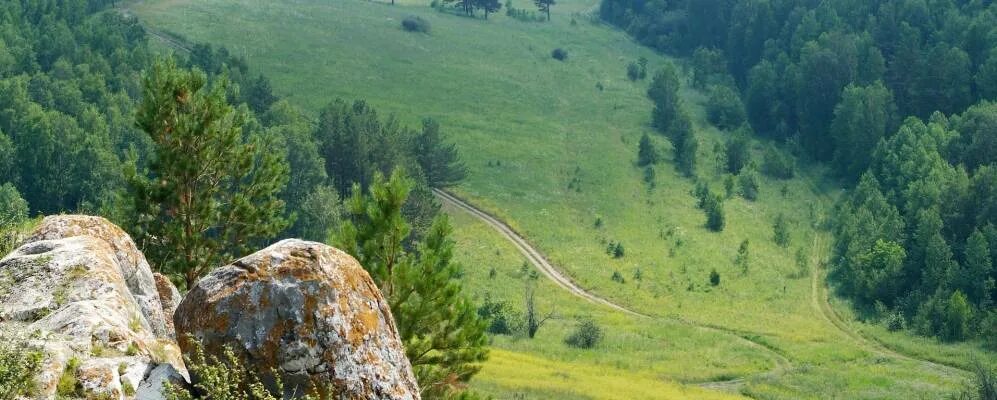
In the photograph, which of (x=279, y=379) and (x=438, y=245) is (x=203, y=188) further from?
(x=279, y=379)

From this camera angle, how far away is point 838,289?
3826 inches

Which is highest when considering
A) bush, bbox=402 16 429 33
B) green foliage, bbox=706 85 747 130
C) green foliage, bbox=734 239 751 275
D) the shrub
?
bush, bbox=402 16 429 33

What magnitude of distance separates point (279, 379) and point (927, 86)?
138428 millimetres

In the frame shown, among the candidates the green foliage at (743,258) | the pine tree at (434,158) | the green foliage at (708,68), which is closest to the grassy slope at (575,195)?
the green foliage at (743,258)

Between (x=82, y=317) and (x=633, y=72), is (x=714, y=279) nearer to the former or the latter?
(x=633, y=72)

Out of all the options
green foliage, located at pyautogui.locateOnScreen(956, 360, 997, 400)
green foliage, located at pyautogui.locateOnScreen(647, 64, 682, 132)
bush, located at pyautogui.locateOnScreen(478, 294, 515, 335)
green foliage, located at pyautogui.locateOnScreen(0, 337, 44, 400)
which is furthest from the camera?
green foliage, located at pyautogui.locateOnScreen(647, 64, 682, 132)

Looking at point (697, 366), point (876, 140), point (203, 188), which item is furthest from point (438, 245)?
point (876, 140)

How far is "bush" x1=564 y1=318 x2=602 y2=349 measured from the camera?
7388 cm

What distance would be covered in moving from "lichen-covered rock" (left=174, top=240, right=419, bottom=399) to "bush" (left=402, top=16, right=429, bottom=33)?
466 feet

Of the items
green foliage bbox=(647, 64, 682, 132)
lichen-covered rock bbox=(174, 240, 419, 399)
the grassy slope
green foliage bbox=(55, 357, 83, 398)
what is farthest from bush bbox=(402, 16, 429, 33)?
green foliage bbox=(55, 357, 83, 398)

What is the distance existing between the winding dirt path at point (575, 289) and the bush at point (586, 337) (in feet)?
28.3

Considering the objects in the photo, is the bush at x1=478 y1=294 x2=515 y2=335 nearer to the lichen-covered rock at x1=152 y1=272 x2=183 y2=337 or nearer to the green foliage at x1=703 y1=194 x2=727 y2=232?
the green foliage at x1=703 y1=194 x2=727 y2=232

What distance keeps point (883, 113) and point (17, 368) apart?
134 meters

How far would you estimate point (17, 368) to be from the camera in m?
13.2
